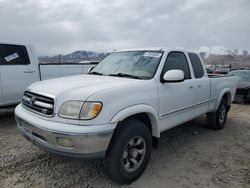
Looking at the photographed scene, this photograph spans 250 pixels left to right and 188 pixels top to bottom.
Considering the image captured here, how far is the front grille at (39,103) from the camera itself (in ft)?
9.26

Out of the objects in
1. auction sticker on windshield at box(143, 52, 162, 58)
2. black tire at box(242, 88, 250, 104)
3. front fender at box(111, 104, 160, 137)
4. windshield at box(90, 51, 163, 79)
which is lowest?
black tire at box(242, 88, 250, 104)

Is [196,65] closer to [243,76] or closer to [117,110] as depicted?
[117,110]

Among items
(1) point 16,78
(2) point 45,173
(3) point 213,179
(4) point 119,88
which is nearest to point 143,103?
(4) point 119,88

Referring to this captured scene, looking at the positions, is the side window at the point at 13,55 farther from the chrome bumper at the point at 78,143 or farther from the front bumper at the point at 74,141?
the chrome bumper at the point at 78,143

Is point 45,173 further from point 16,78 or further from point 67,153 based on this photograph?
point 16,78

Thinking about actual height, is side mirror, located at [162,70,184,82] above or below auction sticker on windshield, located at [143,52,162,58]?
below

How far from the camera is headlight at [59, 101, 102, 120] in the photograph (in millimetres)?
2633

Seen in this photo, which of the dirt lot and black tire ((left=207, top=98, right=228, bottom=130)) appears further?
black tire ((left=207, top=98, right=228, bottom=130))

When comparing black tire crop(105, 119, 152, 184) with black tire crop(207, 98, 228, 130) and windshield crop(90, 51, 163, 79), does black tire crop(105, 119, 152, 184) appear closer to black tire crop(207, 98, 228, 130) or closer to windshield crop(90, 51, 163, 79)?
windshield crop(90, 51, 163, 79)

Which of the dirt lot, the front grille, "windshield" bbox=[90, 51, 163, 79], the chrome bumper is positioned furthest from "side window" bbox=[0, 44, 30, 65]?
the chrome bumper

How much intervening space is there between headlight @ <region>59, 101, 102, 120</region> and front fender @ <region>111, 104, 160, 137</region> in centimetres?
24

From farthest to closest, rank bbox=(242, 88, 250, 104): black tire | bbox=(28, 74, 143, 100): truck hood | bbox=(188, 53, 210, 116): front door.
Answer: bbox=(242, 88, 250, 104): black tire
bbox=(188, 53, 210, 116): front door
bbox=(28, 74, 143, 100): truck hood

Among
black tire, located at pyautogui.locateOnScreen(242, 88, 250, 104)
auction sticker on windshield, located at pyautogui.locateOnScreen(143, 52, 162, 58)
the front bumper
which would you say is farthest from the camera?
black tire, located at pyautogui.locateOnScreen(242, 88, 250, 104)

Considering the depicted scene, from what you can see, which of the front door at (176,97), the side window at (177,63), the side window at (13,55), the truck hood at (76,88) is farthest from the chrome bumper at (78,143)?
the side window at (13,55)
